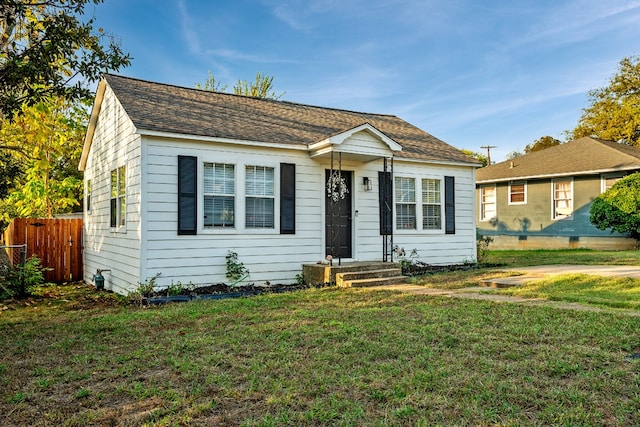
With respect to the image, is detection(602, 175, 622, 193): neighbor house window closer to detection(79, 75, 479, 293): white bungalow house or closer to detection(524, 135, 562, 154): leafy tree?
detection(79, 75, 479, 293): white bungalow house

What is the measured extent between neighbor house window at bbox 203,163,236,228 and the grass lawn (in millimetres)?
2624

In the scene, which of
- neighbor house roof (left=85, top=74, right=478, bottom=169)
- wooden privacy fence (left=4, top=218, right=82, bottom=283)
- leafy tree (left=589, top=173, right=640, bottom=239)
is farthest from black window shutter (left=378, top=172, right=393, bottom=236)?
leafy tree (left=589, top=173, right=640, bottom=239)

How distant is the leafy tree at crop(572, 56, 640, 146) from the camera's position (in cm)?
2784

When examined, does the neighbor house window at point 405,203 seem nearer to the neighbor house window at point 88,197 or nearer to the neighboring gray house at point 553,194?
the neighbor house window at point 88,197

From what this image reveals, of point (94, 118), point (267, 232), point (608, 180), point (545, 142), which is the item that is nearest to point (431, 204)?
point (267, 232)

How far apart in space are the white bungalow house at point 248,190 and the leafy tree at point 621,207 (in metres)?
7.19

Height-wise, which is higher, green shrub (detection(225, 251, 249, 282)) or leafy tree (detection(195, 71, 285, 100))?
leafy tree (detection(195, 71, 285, 100))

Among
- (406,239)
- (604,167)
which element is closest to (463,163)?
(406,239)

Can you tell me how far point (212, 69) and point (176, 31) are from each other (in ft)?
49.1

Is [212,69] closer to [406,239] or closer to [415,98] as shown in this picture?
[415,98]

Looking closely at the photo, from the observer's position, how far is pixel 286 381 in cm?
346

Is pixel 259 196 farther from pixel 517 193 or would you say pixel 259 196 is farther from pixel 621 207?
pixel 517 193

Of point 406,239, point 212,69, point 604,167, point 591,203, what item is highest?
point 212,69

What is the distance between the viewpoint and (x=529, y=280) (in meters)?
8.72
